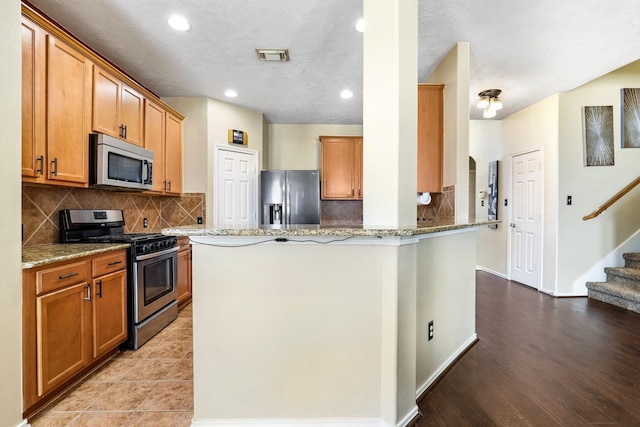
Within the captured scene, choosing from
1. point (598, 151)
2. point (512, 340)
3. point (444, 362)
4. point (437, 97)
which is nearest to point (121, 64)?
point (437, 97)

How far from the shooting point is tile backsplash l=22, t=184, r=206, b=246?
2.18m

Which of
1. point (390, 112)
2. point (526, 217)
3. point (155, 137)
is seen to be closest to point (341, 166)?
point (155, 137)

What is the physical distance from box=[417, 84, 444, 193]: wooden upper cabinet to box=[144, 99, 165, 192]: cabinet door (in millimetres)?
2865

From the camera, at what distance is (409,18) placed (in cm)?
164

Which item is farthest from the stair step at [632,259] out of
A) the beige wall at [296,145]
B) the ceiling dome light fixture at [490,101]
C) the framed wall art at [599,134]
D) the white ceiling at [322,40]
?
the beige wall at [296,145]

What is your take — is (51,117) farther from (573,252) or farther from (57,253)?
(573,252)

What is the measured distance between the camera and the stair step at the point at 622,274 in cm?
340

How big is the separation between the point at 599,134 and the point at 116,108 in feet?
18.3

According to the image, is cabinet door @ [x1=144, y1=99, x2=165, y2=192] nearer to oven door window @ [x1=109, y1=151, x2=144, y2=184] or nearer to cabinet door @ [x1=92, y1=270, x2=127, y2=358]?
oven door window @ [x1=109, y1=151, x2=144, y2=184]

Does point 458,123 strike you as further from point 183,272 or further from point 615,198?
point 183,272

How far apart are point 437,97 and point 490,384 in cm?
247

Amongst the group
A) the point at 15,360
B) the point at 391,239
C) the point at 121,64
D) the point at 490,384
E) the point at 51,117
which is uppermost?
the point at 121,64

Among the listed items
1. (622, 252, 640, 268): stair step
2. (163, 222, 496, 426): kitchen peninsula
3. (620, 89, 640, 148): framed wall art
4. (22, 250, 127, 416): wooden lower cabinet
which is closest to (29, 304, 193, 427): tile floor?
(22, 250, 127, 416): wooden lower cabinet

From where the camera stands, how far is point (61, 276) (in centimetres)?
179
